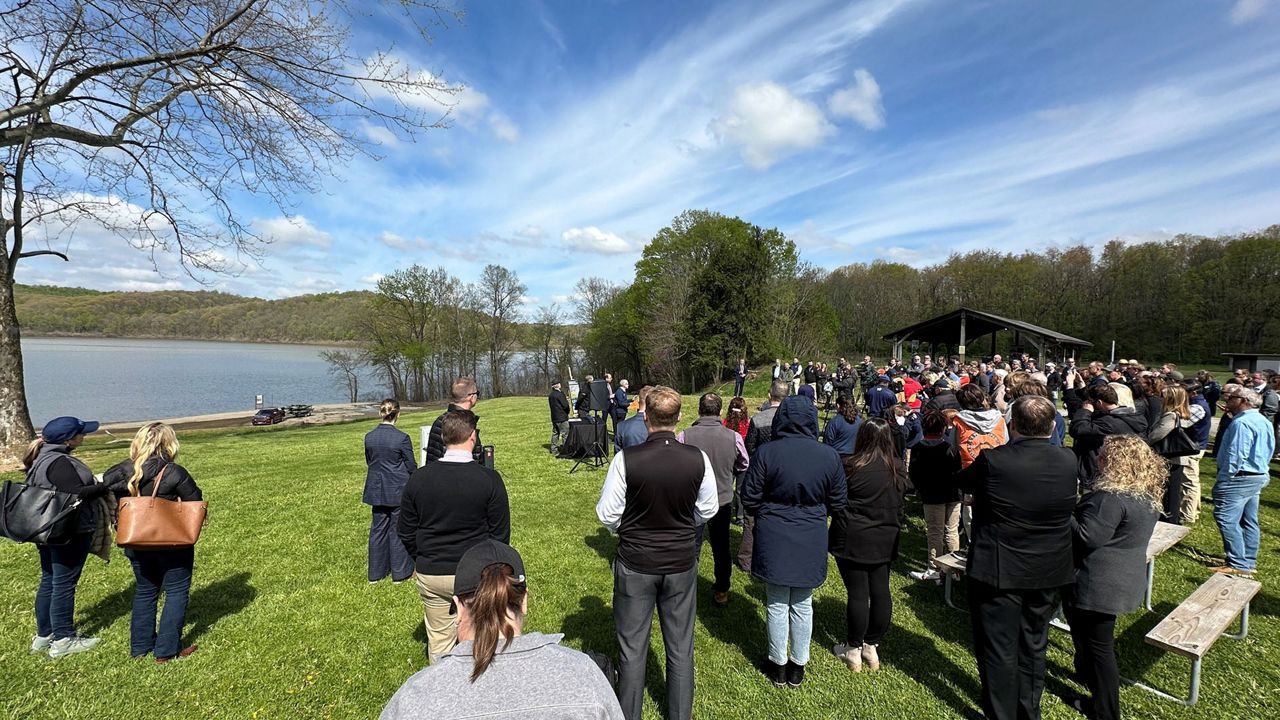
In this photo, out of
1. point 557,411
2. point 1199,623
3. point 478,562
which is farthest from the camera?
point 557,411

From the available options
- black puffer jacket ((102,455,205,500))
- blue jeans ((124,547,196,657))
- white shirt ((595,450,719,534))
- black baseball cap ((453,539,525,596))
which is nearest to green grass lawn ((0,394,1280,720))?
blue jeans ((124,547,196,657))

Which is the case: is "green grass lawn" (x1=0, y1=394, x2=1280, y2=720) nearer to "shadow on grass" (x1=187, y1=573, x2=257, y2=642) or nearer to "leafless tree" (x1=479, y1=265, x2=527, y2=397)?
"shadow on grass" (x1=187, y1=573, x2=257, y2=642)

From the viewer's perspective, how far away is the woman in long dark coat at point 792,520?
3250mm

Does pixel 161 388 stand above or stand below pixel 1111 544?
below

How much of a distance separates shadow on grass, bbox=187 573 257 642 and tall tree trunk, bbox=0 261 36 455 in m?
8.43

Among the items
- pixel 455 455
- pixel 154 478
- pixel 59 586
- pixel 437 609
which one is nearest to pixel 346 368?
pixel 59 586

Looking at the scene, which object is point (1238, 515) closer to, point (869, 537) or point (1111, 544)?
point (1111, 544)

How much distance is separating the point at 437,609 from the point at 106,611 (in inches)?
144

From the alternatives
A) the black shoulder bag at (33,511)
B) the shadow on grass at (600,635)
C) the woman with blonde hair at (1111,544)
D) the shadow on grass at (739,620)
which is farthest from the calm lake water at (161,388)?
the woman with blonde hair at (1111,544)

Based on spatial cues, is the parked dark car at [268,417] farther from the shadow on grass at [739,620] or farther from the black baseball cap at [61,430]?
the shadow on grass at [739,620]

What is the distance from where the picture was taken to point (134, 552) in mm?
3480

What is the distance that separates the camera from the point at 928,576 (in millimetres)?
4957

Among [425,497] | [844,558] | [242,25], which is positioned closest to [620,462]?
[425,497]

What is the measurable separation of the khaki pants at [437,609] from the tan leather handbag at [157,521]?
1.51 meters
